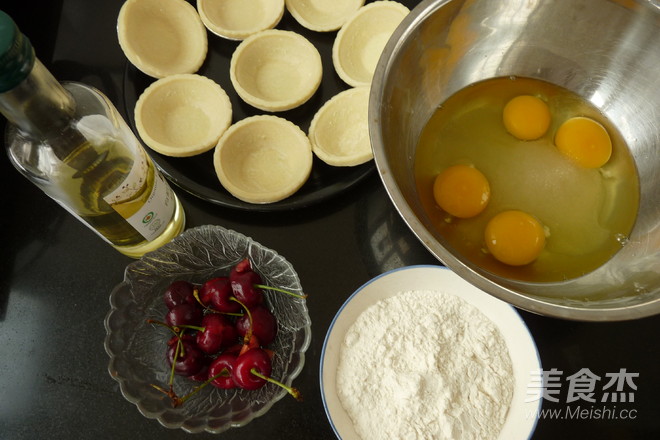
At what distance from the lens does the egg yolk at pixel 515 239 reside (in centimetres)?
189

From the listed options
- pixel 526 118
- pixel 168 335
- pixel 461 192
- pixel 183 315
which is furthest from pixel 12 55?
pixel 526 118

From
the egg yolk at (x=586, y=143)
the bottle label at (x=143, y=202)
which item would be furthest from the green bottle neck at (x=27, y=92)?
the egg yolk at (x=586, y=143)

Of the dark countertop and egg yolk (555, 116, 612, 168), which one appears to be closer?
the dark countertop

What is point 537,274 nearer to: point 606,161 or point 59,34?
point 606,161

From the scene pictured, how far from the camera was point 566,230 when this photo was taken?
198 centimetres

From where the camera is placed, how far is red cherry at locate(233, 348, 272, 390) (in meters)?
1.56

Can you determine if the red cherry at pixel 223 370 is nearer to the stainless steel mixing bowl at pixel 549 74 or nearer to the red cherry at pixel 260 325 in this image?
the red cherry at pixel 260 325

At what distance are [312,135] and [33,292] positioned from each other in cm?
121

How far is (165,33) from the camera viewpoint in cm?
225

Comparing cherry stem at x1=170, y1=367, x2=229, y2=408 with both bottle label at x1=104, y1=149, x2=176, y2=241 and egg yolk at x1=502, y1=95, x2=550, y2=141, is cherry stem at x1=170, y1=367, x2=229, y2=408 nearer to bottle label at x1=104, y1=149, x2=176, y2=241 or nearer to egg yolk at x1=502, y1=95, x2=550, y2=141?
bottle label at x1=104, y1=149, x2=176, y2=241

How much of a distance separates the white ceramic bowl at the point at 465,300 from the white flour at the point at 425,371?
0.07 ft

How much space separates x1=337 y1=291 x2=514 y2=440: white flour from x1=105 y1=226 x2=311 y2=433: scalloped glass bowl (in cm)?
19

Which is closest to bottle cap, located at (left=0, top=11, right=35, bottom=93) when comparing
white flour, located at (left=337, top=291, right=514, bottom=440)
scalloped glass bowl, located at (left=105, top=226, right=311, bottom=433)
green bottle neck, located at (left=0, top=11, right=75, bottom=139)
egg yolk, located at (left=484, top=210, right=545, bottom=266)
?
green bottle neck, located at (left=0, top=11, right=75, bottom=139)

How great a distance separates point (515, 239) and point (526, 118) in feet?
1.68
